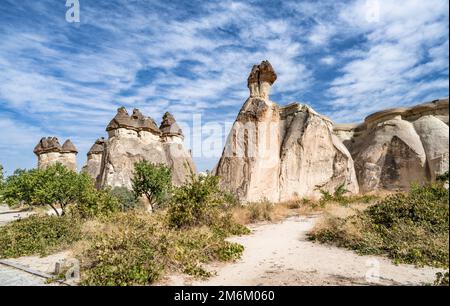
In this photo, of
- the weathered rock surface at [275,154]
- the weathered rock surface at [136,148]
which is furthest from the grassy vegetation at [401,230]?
the weathered rock surface at [136,148]

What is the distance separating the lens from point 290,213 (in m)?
12.2

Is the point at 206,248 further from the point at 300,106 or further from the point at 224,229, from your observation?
the point at 300,106

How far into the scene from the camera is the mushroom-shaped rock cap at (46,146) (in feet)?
106

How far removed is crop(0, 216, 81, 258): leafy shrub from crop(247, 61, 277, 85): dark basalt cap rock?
11.4 m

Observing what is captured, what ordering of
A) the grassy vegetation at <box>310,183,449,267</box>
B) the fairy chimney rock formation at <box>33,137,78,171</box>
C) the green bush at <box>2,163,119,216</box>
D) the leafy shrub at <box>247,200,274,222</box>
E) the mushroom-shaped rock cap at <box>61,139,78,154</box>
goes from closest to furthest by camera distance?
the grassy vegetation at <box>310,183,449,267</box>
the leafy shrub at <box>247,200,274,222</box>
the green bush at <box>2,163,119,216</box>
the fairy chimney rock formation at <box>33,137,78,171</box>
the mushroom-shaped rock cap at <box>61,139,78,154</box>

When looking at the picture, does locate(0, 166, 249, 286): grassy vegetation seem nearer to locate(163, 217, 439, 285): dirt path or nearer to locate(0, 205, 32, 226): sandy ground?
locate(163, 217, 439, 285): dirt path

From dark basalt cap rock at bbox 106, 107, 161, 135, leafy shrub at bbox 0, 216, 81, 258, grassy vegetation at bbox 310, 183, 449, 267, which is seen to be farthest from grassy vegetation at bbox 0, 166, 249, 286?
dark basalt cap rock at bbox 106, 107, 161, 135

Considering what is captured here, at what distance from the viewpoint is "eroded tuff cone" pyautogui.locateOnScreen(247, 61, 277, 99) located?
52.1 feet

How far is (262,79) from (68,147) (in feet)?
90.1

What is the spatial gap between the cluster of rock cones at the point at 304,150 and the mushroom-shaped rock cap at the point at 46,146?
43.0 feet

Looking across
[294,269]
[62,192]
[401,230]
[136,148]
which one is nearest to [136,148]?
[136,148]

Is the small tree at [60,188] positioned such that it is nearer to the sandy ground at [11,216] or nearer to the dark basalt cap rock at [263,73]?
the sandy ground at [11,216]
